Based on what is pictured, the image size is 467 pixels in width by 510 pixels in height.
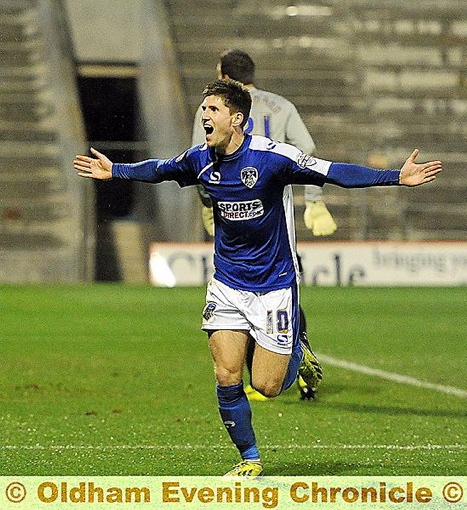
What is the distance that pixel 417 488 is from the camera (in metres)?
5.63

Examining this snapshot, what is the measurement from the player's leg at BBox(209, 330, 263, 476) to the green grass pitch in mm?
297

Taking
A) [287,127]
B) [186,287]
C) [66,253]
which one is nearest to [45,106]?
[66,253]

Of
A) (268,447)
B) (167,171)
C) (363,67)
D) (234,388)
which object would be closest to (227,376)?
(234,388)

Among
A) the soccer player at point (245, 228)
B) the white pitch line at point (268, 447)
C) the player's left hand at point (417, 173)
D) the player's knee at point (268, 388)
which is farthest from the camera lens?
the white pitch line at point (268, 447)

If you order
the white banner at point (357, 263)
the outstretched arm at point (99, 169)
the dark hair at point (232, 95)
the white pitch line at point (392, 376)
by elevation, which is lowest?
the white banner at point (357, 263)

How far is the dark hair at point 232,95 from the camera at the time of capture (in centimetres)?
649

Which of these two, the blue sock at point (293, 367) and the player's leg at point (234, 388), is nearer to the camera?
the player's leg at point (234, 388)

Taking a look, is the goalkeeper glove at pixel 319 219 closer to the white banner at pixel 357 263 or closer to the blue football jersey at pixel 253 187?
the blue football jersey at pixel 253 187

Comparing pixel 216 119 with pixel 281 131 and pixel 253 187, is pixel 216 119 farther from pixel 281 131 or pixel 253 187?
pixel 281 131

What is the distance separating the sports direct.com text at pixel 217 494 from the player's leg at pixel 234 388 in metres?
0.78

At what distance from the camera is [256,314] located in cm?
670

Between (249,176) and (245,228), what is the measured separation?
0.26 metres

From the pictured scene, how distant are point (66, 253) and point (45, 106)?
4.03 metres

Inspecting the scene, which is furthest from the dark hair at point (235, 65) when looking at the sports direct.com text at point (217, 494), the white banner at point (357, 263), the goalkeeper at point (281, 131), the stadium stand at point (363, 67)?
the stadium stand at point (363, 67)
